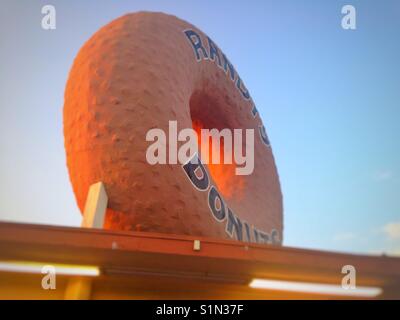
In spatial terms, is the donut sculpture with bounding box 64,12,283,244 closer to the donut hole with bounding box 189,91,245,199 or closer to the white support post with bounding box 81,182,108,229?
the white support post with bounding box 81,182,108,229

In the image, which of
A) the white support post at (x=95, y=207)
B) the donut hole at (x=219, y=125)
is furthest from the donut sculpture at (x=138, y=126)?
the donut hole at (x=219, y=125)

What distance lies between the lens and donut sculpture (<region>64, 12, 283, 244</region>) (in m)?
4.40

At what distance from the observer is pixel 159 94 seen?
16.0 feet

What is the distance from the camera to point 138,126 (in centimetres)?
456

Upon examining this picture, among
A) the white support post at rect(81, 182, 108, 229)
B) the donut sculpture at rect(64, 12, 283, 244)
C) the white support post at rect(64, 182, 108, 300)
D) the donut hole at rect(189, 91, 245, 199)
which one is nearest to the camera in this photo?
the white support post at rect(64, 182, 108, 300)

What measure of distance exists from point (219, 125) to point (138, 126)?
3.26 meters

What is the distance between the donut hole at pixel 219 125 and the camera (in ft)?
23.5

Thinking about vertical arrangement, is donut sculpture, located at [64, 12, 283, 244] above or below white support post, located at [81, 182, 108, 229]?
above

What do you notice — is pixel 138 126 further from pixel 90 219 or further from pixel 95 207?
pixel 90 219

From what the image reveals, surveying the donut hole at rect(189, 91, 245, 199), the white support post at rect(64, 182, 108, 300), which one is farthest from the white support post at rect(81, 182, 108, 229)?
the donut hole at rect(189, 91, 245, 199)

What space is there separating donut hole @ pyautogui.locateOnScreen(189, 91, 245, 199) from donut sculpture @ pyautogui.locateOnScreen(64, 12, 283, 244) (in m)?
0.98

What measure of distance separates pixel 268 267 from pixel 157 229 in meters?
1.37

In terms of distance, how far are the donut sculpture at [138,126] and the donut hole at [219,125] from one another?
984mm
